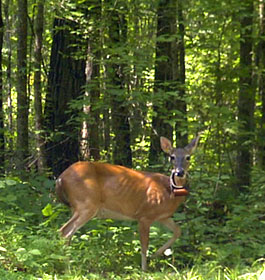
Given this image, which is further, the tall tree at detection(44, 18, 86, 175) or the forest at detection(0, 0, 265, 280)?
the tall tree at detection(44, 18, 86, 175)

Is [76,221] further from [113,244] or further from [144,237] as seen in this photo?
[144,237]

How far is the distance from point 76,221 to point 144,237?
0.93 m

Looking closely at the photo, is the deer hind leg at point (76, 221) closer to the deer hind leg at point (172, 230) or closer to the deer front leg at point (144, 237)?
the deer front leg at point (144, 237)

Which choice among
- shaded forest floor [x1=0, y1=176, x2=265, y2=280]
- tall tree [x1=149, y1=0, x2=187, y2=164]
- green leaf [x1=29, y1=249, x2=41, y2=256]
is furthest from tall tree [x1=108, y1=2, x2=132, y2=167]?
green leaf [x1=29, y1=249, x2=41, y2=256]

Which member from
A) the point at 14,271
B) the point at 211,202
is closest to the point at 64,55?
the point at 211,202

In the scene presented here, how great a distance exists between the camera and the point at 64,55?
11.6 meters

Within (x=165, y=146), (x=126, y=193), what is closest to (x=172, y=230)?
(x=126, y=193)

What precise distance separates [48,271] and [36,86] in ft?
27.0

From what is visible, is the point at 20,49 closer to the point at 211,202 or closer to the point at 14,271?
the point at 211,202

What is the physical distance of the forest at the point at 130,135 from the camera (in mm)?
7473

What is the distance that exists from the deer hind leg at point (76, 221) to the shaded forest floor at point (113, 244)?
12cm

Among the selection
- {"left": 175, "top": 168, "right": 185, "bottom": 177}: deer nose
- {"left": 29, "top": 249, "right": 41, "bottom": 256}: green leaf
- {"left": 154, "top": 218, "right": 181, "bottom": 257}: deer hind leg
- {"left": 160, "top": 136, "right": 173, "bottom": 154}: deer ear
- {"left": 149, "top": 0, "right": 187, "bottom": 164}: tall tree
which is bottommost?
{"left": 154, "top": 218, "right": 181, "bottom": 257}: deer hind leg

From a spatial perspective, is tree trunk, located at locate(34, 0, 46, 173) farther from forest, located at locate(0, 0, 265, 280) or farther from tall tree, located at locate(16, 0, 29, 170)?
tall tree, located at locate(16, 0, 29, 170)

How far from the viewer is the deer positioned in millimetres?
8336
